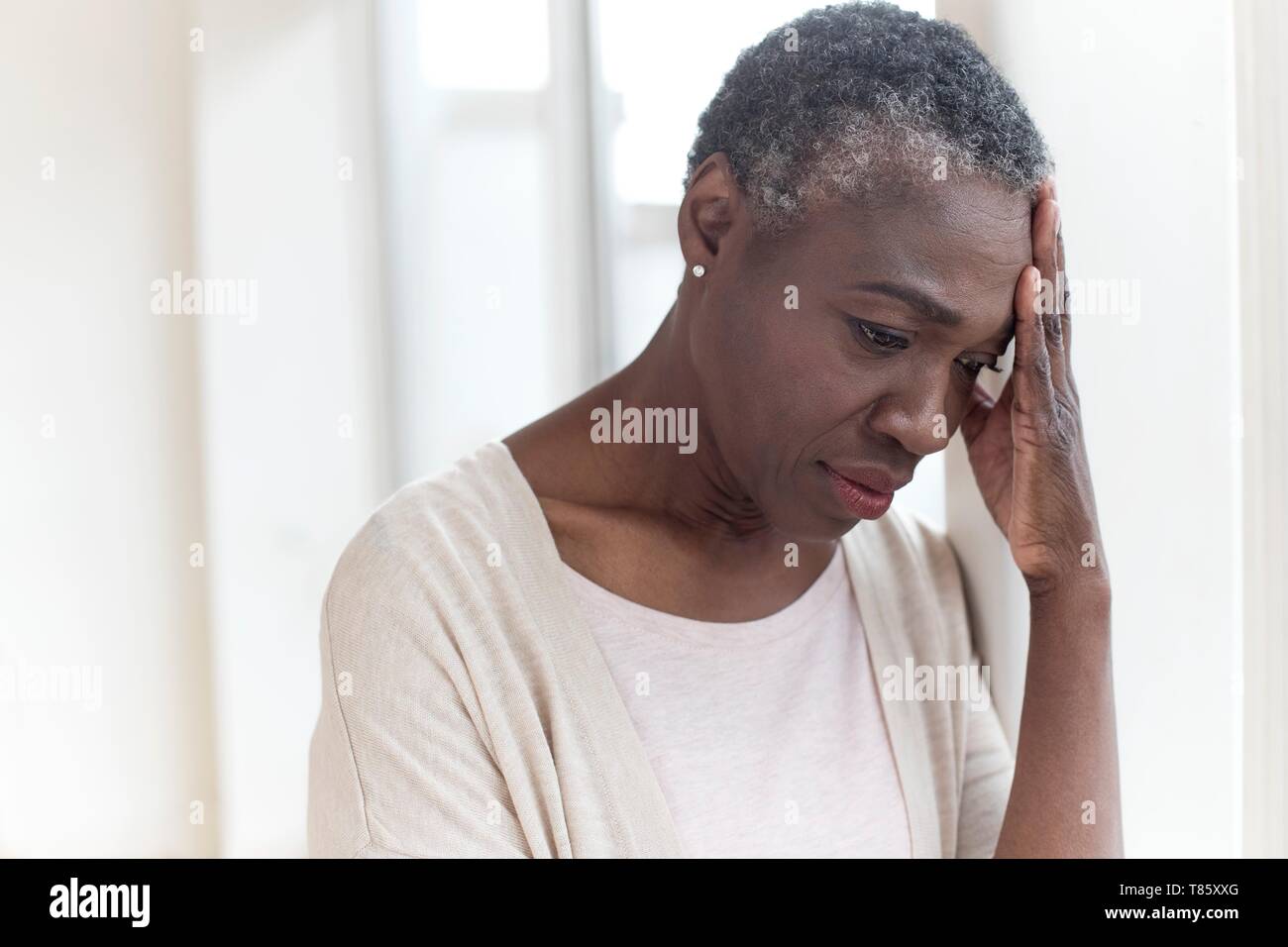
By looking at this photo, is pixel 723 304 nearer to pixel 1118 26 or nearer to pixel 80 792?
pixel 1118 26

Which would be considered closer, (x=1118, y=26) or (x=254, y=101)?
(x=1118, y=26)

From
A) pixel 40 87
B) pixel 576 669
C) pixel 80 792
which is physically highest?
pixel 40 87

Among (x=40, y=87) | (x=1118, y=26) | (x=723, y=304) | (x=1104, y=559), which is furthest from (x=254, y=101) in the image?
(x=1104, y=559)

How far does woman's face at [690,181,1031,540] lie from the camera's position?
2.10ft

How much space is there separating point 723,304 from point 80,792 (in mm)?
939

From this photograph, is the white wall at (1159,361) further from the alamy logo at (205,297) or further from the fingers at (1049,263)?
the alamy logo at (205,297)

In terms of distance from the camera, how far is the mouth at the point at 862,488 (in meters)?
0.69

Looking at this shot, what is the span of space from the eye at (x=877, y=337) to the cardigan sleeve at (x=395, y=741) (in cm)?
32

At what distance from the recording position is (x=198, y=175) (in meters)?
1.16

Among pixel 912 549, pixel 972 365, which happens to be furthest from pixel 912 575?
pixel 972 365

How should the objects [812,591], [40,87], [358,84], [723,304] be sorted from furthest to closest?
[358,84] < [40,87] < [812,591] < [723,304]

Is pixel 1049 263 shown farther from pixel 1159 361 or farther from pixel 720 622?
pixel 720 622

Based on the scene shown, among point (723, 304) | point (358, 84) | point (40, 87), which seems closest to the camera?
point (723, 304)
